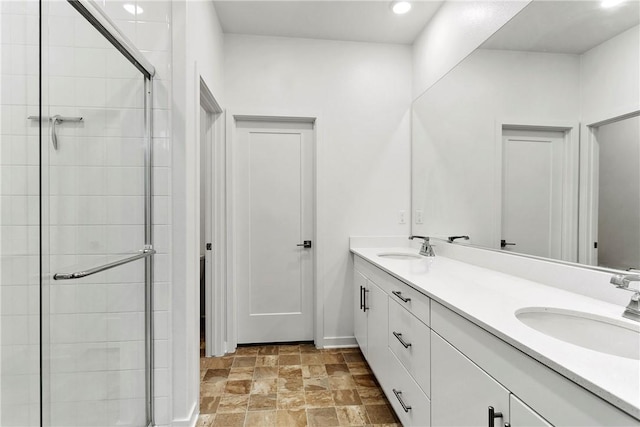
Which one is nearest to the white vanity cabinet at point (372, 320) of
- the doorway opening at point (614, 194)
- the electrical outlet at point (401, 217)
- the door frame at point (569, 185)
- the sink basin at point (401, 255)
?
the sink basin at point (401, 255)

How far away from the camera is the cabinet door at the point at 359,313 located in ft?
7.46

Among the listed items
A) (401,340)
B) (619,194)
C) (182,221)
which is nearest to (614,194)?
(619,194)

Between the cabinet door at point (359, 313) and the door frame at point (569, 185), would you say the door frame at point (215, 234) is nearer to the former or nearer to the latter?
the cabinet door at point (359, 313)

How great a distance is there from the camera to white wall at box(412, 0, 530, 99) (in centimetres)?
170

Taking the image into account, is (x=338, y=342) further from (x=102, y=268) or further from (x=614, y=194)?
(x=614, y=194)

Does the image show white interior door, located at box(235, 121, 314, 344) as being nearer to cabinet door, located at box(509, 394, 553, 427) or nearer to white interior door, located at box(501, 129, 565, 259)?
white interior door, located at box(501, 129, 565, 259)

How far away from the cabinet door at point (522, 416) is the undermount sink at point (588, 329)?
33 centimetres

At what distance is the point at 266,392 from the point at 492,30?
2646mm

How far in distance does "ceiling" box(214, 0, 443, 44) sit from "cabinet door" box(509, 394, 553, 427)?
2.49 metres

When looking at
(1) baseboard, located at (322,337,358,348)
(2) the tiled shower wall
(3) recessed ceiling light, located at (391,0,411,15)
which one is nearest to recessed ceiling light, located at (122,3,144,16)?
(2) the tiled shower wall

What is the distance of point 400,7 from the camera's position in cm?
223

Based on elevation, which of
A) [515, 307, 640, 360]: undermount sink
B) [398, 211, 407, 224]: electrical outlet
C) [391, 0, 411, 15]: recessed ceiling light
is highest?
[391, 0, 411, 15]: recessed ceiling light

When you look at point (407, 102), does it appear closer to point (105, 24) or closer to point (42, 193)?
point (105, 24)

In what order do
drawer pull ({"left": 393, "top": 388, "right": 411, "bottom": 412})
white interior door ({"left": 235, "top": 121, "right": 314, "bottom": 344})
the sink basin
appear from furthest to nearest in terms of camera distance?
1. white interior door ({"left": 235, "top": 121, "right": 314, "bottom": 344})
2. the sink basin
3. drawer pull ({"left": 393, "top": 388, "right": 411, "bottom": 412})
